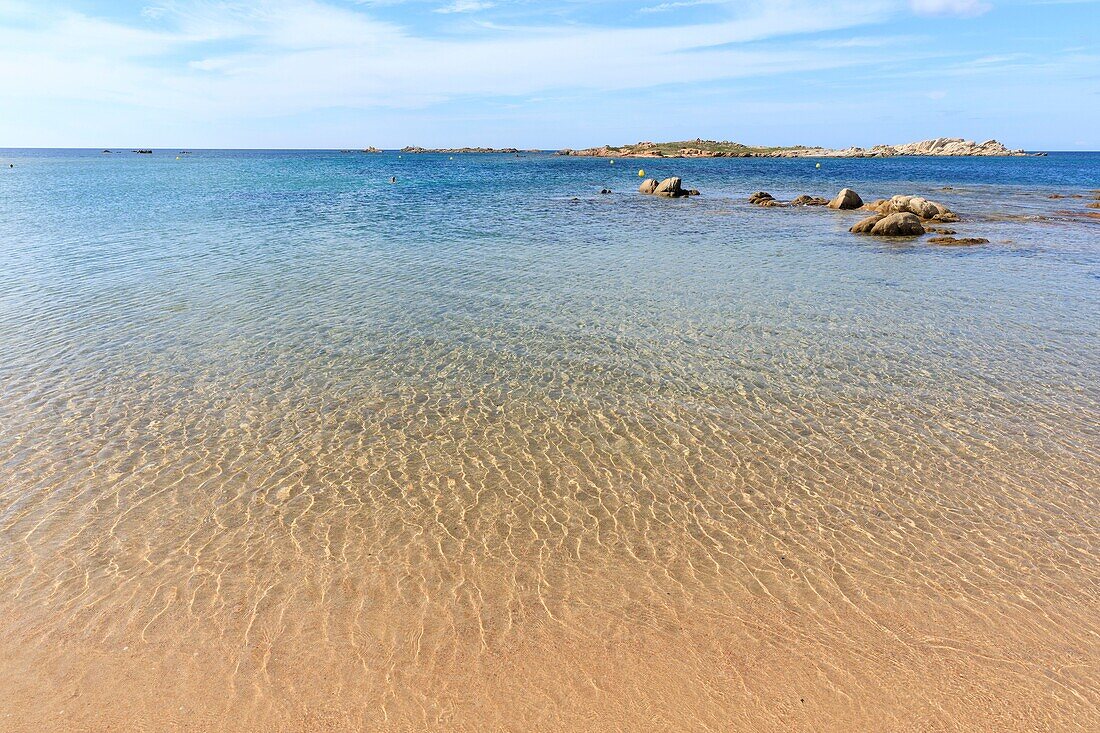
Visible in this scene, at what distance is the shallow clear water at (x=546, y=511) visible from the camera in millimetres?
5250

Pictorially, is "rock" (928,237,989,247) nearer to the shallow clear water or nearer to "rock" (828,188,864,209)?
the shallow clear water

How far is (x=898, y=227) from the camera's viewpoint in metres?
30.2

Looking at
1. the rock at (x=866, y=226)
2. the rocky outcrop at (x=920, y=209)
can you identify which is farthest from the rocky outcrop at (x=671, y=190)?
the rock at (x=866, y=226)

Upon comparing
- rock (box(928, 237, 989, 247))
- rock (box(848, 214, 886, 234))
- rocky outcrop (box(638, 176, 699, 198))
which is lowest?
rock (box(928, 237, 989, 247))

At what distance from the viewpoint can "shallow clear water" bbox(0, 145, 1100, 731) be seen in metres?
5.25

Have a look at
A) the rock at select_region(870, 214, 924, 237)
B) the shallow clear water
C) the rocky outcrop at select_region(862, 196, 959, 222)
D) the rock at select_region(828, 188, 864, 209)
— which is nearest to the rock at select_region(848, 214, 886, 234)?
the rock at select_region(870, 214, 924, 237)

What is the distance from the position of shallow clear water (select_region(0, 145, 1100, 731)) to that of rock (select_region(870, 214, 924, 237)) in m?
13.6

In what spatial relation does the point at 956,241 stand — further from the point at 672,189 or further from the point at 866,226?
the point at 672,189

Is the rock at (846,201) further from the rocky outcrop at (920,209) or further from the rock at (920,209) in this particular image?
the rock at (920,209)

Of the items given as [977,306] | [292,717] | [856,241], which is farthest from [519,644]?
[856,241]

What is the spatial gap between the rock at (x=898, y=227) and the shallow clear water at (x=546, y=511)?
1363 cm

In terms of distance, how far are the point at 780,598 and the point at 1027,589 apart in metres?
2.68

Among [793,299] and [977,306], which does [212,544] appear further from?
[977,306]

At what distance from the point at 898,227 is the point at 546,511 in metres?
29.6
